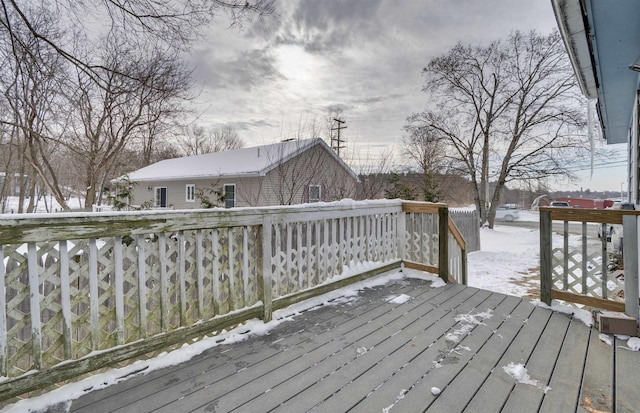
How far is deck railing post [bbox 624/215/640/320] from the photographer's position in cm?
258

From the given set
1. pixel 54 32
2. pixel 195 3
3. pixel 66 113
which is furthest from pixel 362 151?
pixel 66 113

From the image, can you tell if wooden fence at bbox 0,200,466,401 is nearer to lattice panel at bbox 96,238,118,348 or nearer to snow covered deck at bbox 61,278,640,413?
lattice panel at bbox 96,238,118,348

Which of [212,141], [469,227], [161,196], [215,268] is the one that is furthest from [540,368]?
[212,141]

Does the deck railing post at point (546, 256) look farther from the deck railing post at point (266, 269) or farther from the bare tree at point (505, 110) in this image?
the bare tree at point (505, 110)

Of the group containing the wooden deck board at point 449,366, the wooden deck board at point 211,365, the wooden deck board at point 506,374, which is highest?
the wooden deck board at point 211,365

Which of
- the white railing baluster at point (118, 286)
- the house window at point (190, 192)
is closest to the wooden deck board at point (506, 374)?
the white railing baluster at point (118, 286)

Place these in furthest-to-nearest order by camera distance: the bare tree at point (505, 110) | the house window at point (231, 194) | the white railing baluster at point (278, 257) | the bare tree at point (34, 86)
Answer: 1. the house window at point (231, 194)
2. the bare tree at point (505, 110)
3. the bare tree at point (34, 86)
4. the white railing baluster at point (278, 257)

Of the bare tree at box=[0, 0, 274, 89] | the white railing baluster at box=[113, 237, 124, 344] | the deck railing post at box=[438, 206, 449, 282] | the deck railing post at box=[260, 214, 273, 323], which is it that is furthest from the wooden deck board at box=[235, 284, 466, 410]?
the bare tree at box=[0, 0, 274, 89]

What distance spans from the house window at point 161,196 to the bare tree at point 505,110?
50.0 feet

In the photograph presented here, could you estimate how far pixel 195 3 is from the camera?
4062 millimetres

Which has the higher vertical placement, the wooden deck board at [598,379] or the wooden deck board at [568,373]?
the wooden deck board at [568,373]

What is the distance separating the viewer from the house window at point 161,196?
19.0 meters

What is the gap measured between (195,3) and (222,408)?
4.62 m

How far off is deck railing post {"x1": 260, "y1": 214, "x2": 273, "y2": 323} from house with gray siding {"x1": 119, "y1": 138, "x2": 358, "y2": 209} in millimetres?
6121
